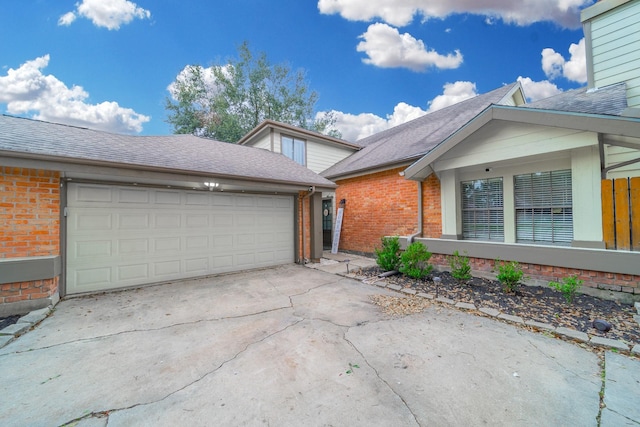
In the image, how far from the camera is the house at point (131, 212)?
13.6 ft

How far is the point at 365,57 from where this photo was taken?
15055 mm

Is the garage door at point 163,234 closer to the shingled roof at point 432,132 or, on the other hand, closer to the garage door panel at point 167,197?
the garage door panel at point 167,197

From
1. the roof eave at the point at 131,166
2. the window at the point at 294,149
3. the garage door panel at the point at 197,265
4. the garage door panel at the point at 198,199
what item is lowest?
the garage door panel at the point at 197,265

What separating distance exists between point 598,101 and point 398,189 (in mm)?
4754

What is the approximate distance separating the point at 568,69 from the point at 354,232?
33.7 feet

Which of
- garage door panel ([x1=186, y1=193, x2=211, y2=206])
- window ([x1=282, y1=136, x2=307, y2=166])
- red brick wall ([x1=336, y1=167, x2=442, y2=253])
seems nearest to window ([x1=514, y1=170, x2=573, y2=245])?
red brick wall ([x1=336, y1=167, x2=442, y2=253])

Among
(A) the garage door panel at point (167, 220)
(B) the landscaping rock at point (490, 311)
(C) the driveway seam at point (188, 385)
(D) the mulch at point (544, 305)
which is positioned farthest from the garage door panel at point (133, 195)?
(B) the landscaping rock at point (490, 311)

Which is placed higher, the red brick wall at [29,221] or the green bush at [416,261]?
the red brick wall at [29,221]

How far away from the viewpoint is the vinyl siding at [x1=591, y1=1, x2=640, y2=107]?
531cm

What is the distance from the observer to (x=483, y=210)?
21.1ft

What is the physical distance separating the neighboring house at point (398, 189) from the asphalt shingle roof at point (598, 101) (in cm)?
280

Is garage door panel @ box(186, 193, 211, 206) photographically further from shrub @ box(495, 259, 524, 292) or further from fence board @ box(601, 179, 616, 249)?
fence board @ box(601, 179, 616, 249)

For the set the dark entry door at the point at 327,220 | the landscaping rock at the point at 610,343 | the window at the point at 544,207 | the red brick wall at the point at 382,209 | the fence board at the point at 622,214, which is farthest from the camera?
the dark entry door at the point at 327,220

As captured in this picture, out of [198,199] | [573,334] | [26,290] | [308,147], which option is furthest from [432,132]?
[26,290]
